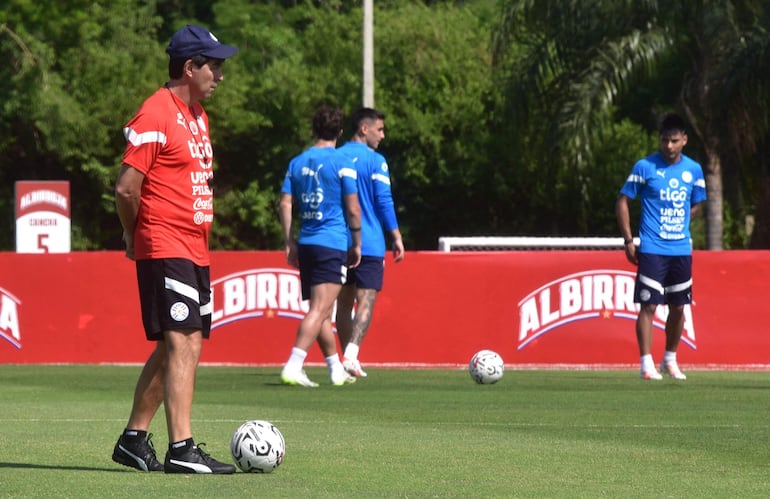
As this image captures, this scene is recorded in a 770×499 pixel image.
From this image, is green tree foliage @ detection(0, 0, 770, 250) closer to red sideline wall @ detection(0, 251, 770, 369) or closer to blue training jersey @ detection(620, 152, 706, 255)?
red sideline wall @ detection(0, 251, 770, 369)

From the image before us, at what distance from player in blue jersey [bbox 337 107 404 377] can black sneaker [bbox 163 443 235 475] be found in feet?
20.8

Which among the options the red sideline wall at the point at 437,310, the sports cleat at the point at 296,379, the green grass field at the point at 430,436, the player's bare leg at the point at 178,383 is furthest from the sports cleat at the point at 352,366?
the player's bare leg at the point at 178,383

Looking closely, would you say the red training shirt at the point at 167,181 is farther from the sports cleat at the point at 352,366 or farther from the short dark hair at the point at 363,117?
the sports cleat at the point at 352,366

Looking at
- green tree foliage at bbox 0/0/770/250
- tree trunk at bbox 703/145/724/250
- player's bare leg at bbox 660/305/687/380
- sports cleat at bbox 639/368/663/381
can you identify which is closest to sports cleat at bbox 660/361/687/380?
player's bare leg at bbox 660/305/687/380

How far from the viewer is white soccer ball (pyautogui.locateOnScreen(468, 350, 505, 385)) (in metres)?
13.3

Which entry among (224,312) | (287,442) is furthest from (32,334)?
(287,442)

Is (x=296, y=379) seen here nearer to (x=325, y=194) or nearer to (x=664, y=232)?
(x=325, y=194)

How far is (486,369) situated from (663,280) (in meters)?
1.71

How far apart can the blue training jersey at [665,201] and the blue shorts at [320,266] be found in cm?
276

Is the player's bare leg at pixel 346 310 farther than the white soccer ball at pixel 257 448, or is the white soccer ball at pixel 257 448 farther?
the player's bare leg at pixel 346 310

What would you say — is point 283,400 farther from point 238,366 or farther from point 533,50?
point 533,50

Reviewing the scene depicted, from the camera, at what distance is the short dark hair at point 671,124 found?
13.4 metres

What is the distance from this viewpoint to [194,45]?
711 centimetres

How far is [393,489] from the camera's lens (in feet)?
21.3
